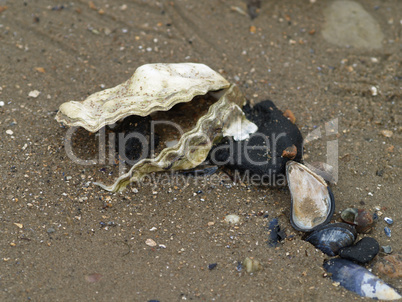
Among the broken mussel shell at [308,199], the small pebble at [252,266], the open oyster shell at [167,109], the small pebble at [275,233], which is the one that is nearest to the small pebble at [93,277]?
the open oyster shell at [167,109]

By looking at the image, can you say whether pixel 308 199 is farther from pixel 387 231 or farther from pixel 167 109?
pixel 167 109

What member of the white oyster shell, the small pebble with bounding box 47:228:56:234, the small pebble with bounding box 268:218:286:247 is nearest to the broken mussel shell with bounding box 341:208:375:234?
the small pebble with bounding box 268:218:286:247

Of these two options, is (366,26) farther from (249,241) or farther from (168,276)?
(168,276)

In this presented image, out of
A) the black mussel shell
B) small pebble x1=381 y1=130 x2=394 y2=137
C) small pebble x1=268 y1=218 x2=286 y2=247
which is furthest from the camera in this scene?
small pebble x1=381 y1=130 x2=394 y2=137

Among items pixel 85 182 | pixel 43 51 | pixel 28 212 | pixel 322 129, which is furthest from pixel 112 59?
pixel 322 129

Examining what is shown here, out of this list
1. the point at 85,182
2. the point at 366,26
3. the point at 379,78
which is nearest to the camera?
the point at 85,182

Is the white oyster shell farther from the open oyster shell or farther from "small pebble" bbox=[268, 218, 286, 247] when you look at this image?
"small pebble" bbox=[268, 218, 286, 247]

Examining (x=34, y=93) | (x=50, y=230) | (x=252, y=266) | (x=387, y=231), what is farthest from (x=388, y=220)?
(x=34, y=93)
